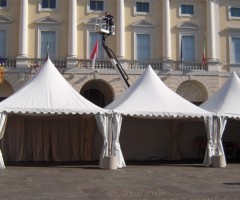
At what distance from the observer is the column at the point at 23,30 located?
2916 centimetres

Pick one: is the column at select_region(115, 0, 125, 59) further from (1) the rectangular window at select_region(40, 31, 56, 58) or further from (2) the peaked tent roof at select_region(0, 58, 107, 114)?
(2) the peaked tent roof at select_region(0, 58, 107, 114)

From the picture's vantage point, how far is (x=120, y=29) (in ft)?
99.6

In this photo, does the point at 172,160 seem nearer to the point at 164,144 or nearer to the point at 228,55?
the point at 164,144

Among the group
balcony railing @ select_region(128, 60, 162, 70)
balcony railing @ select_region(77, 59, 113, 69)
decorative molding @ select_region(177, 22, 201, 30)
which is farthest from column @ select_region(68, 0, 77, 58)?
decorative molding @ select_region(177, 22, 201, 30)

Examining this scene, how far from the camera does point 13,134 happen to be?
61.3 ft

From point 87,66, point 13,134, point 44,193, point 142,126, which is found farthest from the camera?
point 87,66

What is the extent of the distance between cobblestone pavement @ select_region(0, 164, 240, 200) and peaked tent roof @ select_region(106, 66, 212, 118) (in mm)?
2101

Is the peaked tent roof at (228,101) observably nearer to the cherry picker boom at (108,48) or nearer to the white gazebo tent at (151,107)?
the white gazebo tent at (151,107)

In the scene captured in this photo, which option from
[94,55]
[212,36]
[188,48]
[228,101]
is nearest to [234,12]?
[212,36]

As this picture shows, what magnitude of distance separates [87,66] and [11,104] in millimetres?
14250

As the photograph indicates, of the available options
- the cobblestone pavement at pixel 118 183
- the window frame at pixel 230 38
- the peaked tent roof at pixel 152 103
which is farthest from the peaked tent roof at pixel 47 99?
the window frame at pixel 230 38

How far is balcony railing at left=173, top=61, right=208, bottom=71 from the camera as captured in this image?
100 feet

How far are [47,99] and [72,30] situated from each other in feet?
47.6

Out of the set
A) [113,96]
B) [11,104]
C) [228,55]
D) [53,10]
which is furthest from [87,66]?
[11,104]
